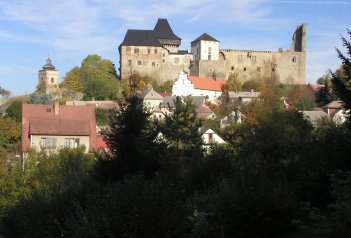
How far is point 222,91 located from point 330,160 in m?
86.6

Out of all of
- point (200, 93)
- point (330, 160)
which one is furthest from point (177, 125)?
point (200, 93)

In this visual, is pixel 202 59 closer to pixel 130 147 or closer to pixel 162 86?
pixel 162 86

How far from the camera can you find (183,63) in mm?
112000

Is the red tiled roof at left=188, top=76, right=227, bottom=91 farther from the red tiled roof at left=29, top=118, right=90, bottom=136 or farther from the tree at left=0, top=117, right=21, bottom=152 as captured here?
the red tiled roof at left=29, top=118, right=90, bottom=136

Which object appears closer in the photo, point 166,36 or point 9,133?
point 9,133

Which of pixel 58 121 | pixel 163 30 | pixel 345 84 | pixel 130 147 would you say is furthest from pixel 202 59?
pixel 345 84

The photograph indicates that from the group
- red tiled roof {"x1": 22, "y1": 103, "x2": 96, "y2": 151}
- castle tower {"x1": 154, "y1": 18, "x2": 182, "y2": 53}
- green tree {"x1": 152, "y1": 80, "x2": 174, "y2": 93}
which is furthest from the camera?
castle tower {"x1": 154, "y1": 18, "x2": 182, "y2": 53}

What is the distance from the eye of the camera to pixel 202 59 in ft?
365

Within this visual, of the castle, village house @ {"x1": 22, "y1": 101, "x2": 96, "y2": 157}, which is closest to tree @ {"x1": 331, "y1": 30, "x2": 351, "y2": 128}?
village house @ {"x1": 22, "y1": 101, "x2": 96, "y2": 157}

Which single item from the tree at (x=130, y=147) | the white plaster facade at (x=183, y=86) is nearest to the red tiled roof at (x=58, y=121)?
the tree at (x=130, y=147)

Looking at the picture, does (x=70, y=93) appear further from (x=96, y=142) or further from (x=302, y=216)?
(x=302, y=216)

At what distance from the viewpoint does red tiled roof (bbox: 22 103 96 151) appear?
4291 centimetres

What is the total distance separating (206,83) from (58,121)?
6095 centimetres

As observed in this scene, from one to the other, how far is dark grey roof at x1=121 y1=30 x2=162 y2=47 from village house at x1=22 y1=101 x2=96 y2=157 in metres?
65.9
